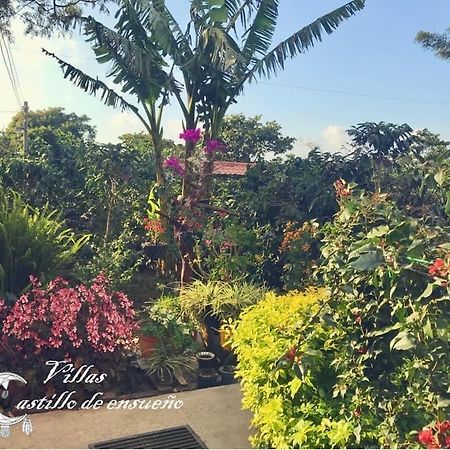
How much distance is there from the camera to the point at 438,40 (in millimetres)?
12461

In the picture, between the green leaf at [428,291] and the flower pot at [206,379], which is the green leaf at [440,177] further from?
the flower pot at [206,379]

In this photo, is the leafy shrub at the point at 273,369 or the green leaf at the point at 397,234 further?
the leafy shrub at the point at 273,369

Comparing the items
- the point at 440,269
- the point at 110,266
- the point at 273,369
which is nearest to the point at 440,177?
the point at 440,269

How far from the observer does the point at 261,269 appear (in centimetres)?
542

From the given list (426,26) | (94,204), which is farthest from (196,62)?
(426,26)

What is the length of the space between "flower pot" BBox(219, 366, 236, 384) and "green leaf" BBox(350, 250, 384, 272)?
242 centimetres

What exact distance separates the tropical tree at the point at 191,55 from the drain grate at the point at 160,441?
344cm

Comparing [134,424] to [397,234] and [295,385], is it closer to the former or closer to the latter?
[295,385]

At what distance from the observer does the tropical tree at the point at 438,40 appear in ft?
40.8

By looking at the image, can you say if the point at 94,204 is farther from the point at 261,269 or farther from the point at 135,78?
the point at 261,269

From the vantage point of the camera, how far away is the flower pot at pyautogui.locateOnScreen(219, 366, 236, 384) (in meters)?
3.80

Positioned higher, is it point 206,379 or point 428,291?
point 428,291

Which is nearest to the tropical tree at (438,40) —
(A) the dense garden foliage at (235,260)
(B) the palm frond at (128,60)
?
(A) the dense garden foliage at (235,260)

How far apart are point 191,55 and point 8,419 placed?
206 inches
